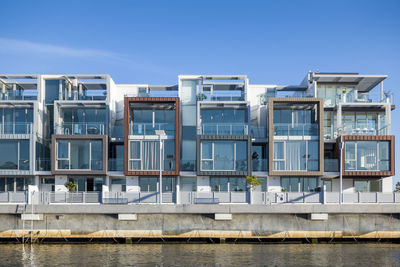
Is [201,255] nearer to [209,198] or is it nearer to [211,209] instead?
[211,209]

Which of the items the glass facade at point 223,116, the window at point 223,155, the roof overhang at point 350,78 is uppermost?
the roof overhang at point 350,78

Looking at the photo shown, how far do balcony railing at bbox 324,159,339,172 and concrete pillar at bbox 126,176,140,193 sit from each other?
16.2 m

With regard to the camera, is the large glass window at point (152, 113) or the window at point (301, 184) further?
the large glass window at point (152, 113)

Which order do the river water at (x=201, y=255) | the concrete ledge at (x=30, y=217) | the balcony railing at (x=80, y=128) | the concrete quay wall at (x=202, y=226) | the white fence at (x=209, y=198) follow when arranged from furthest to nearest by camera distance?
the balcony railing at (x=80, y=128)
the concrete quay wall at (x=202, y=226)
the white fence at (x=209, y=198)
the concrete ledge at (x=30, y=217)
the river water at (x=201, y=255)

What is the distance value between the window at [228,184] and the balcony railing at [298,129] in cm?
513

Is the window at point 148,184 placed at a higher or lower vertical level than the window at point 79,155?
lower

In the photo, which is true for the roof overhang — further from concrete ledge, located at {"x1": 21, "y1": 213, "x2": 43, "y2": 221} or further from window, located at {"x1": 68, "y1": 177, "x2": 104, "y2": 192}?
concrete ledge, located at {"x1": 21, "y1": 213, "x2": 43, "y2": 221}

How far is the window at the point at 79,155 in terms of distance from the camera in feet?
154

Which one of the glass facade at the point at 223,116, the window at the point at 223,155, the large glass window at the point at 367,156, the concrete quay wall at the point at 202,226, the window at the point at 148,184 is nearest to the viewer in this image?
the concrete quay wall at the point at 202,226

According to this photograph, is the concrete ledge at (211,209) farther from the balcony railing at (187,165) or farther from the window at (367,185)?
the window at (367,185)

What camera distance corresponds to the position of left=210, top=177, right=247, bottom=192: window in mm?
47531

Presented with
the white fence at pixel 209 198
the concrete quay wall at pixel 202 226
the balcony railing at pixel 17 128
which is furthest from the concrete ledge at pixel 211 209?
the balcony railing at pixel 17 128

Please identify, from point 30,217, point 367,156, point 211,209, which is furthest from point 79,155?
point 367,156

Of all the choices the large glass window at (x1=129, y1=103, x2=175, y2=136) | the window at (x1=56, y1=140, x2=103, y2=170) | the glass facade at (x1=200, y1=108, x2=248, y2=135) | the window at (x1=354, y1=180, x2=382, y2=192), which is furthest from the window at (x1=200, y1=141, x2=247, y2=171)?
the window at (x1=354, y1=180, x2=382, y2=192)
